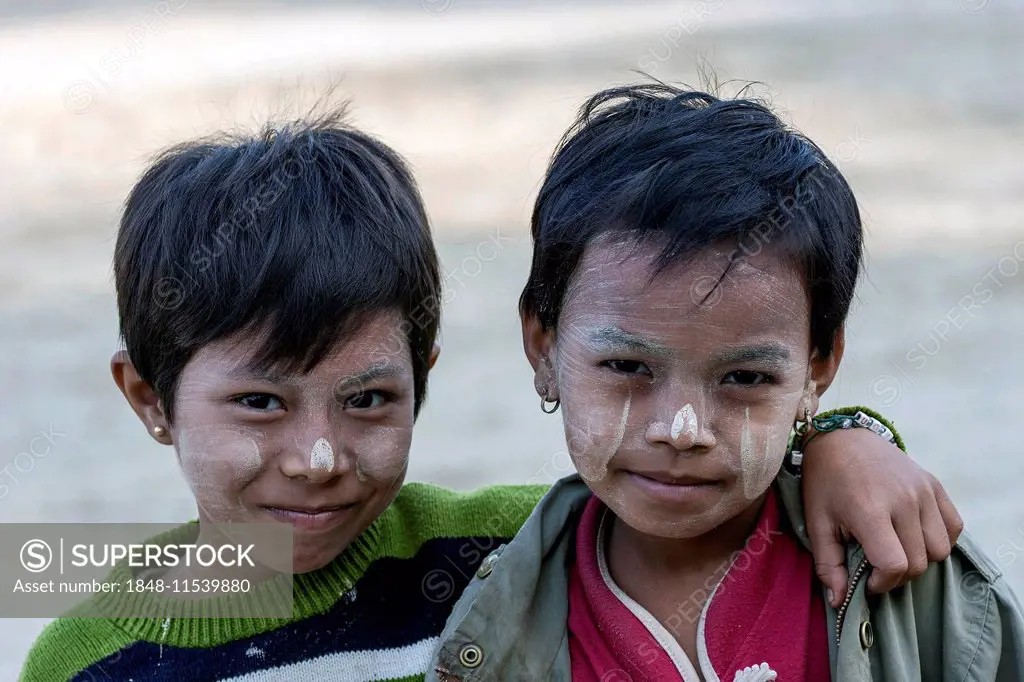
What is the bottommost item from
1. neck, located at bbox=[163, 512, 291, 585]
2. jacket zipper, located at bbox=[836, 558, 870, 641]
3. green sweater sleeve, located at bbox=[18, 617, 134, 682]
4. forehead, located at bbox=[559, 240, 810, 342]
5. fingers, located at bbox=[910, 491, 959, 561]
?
green sweater sleeve, located at bbox=[18, 617, 134, 682]

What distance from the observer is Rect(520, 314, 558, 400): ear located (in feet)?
8.34

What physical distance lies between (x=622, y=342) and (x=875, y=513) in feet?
1.76

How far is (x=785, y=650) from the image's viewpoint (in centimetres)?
230

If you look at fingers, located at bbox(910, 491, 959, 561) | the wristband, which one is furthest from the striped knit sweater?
fingers, located at bbox(910, 491, 959, 561)

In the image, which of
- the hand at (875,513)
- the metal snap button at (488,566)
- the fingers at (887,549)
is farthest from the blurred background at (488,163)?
the fingers at (887,549)

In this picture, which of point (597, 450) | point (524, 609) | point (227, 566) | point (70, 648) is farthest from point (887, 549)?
point (70, 648)

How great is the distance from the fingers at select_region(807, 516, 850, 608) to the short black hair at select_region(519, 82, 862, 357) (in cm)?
33

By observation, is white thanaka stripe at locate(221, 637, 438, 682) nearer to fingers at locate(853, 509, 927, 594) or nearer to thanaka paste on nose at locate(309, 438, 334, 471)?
thanaka paste on nose at locate(309, 438, 334, 471)

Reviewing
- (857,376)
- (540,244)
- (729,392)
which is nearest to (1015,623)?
(729,392)

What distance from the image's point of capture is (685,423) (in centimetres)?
224

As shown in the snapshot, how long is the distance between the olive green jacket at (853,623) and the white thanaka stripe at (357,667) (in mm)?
251

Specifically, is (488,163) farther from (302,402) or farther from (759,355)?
(759,355)

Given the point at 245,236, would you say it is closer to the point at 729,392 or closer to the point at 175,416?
A: the point at 175,416

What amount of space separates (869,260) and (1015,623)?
4.93 metres
